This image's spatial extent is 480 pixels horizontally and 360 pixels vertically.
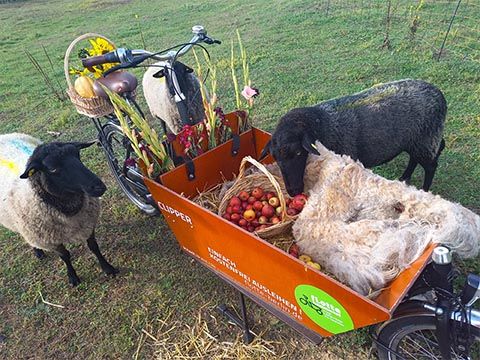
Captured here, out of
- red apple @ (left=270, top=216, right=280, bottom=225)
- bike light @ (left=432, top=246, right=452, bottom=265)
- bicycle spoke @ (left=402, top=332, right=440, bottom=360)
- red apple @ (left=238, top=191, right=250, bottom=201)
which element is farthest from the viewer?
red apple @ (left=238, top=191, right=250, bottom=201)

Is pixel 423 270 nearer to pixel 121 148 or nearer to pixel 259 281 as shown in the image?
pixel 259 281

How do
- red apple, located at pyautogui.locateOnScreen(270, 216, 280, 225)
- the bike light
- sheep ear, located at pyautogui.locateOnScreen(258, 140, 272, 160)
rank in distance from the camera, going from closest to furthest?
1. the bike light
2. red apple, located at pyautogui.locateOnScreen(270, 216, 280, 225)
3. sheep ear, located at pyautogui.locateOnScreen(258, 140, 272, 160)

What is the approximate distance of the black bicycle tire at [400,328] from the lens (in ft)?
7.15

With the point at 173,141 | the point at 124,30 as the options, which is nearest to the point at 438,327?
the point at 173,141

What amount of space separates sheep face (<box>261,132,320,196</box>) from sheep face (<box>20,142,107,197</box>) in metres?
1.48

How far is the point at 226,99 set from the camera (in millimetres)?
7152

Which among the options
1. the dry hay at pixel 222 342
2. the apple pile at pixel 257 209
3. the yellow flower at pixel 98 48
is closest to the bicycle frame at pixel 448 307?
the dry hay at pixel 222 342

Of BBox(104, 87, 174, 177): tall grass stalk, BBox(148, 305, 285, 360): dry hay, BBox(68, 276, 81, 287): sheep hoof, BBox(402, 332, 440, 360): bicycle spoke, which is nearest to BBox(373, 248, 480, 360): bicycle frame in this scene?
BBox(402, 332, 440, 360): bicycle spoke

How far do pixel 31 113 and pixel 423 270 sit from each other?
307 inches

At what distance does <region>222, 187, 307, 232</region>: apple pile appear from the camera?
295 cm

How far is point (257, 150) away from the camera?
3.68 metres

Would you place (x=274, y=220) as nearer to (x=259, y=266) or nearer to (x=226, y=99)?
(x=259, y=266)

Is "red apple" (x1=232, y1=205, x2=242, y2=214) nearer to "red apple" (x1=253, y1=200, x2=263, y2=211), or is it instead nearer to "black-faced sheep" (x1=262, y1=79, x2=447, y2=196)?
"red apple" (x1=253, y1=200, x2=263, y2=211)

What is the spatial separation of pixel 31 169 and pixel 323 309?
2.43 m
